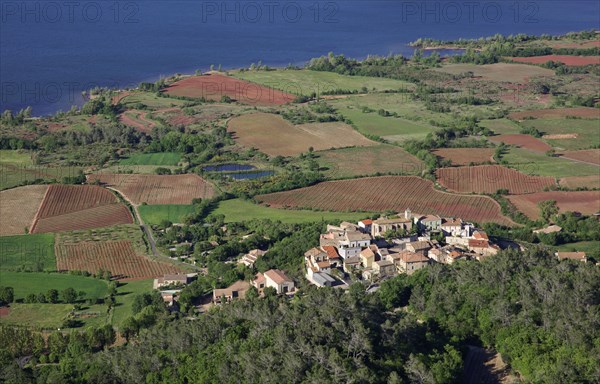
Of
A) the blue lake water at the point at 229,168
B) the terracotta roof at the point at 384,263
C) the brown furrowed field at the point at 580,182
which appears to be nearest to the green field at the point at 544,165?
the brown furrowed field at the point at 580,182

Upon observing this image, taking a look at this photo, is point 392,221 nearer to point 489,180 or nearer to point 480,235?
point 480,235

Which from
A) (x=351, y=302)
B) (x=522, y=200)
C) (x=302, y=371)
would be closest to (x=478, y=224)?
(x=522, y=200)

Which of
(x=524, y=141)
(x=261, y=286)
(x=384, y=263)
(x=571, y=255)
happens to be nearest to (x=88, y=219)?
(x=261, y=286)

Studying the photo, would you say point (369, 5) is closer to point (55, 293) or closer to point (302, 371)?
point (55, 293)

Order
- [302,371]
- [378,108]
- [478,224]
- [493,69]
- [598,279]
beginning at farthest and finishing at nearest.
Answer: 1. [493,69]
2. [378,108]
3. [478,224]
4. [598,279]
5. [302,371]

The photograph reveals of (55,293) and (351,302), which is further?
(55,293)

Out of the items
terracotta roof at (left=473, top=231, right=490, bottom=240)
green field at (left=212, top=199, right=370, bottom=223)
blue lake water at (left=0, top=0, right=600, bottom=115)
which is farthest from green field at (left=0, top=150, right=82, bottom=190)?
terracotta roof at (left=473, top=231, right=490, bottom=240)

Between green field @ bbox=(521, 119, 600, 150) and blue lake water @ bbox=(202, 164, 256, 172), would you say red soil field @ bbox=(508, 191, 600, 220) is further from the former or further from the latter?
blue lake water @ bbox=(202, 164, 256, 172)
